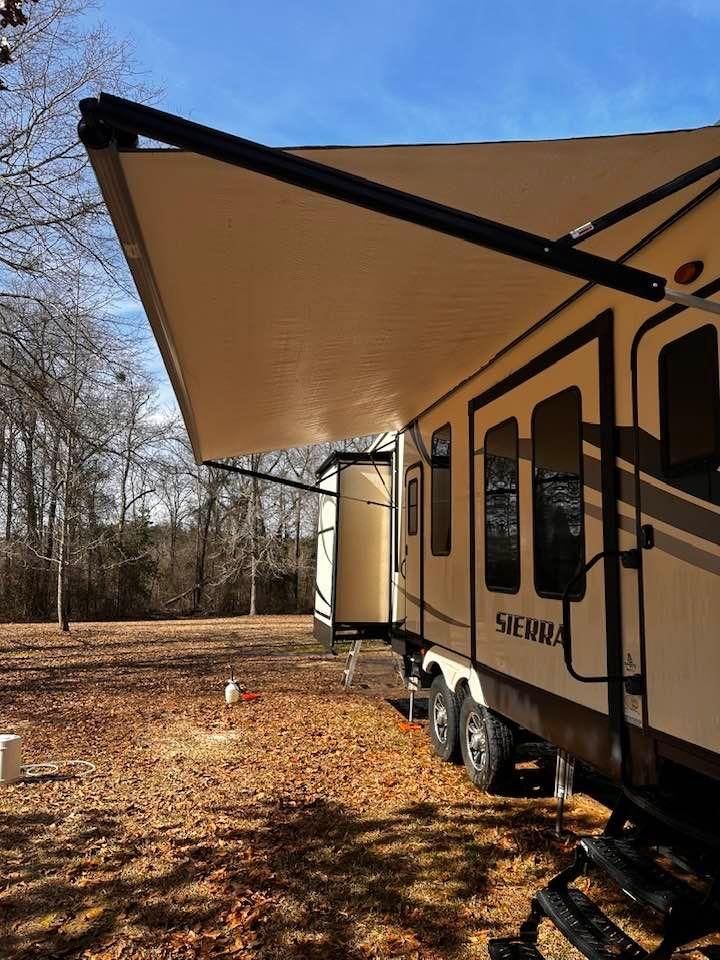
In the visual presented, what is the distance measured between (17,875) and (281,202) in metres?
3.45

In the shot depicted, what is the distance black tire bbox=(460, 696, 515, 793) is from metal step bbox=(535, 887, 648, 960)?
6.89 feet

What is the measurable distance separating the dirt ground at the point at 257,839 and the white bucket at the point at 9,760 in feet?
0.27

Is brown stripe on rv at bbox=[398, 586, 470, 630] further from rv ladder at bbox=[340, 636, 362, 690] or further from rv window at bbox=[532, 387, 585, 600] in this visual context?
rv ladder at bbox=[340, 636, 362, 690]

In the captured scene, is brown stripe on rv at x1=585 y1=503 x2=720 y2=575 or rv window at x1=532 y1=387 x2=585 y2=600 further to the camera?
rv window at x1=532 y1=387 x2=585 y2=600

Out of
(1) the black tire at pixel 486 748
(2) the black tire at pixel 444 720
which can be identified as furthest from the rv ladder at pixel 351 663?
(1) the black tire at pixel 486 748

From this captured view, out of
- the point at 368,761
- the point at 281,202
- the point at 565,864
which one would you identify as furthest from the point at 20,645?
the point at 281,202

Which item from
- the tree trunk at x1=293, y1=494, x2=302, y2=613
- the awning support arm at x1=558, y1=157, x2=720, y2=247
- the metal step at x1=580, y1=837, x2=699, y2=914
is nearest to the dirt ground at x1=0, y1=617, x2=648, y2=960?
the metal step at x1=580, y1=837, x2=699, y2=914

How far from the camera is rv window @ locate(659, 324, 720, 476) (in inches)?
95.1

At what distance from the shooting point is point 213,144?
5.74 ft

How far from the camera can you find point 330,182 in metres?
1.85

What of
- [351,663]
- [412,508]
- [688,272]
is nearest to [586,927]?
[688,272]

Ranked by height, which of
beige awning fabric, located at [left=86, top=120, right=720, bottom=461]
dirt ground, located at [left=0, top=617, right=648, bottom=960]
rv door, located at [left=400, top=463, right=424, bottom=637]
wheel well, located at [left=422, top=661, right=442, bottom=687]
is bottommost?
dirt ground, located at [left=0, top=617, right=648, bottom=960]

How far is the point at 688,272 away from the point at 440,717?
4.08 metres

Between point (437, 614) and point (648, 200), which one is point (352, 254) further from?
point (437, 614)
